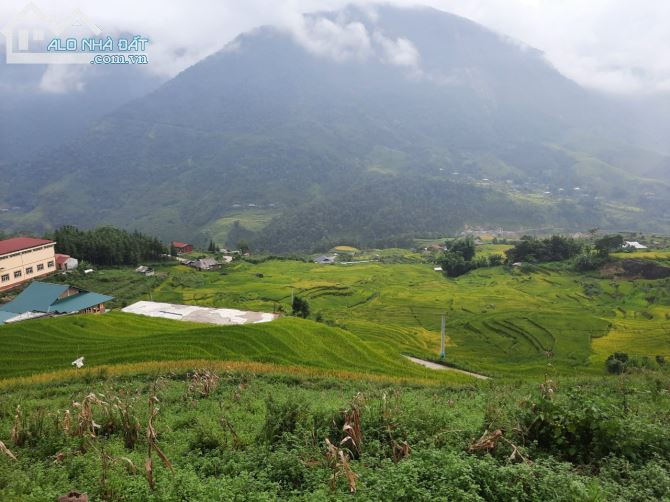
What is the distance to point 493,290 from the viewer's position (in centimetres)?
6862

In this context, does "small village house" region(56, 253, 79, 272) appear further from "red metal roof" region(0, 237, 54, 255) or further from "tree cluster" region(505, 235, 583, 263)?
"tree cluster" region(505, 235, 583, 263)

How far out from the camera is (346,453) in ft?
35.2

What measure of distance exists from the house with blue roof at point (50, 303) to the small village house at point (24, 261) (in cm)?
933

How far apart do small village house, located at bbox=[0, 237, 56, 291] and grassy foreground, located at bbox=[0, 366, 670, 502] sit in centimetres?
5407

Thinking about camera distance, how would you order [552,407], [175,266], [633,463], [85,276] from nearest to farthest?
[633,463]
[552,407]
[85,276]
[175,266]

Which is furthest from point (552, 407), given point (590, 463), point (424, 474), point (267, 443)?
point (267, 443)

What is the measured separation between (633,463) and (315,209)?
619 ft

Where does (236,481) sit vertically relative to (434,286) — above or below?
above

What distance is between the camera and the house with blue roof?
48.2 m

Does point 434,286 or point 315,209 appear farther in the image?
point 315,209

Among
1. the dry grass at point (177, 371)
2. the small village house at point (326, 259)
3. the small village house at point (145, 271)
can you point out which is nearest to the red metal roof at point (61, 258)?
the small village house at point (145, 271)

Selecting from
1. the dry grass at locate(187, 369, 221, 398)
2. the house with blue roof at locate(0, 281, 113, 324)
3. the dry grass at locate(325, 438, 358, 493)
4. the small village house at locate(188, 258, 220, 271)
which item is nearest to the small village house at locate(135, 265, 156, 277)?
the small village house at locate(188, 258, 220, 271)

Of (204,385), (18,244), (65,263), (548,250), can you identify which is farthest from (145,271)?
(548,250)

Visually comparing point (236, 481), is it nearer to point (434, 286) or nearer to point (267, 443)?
point (267, 443)
